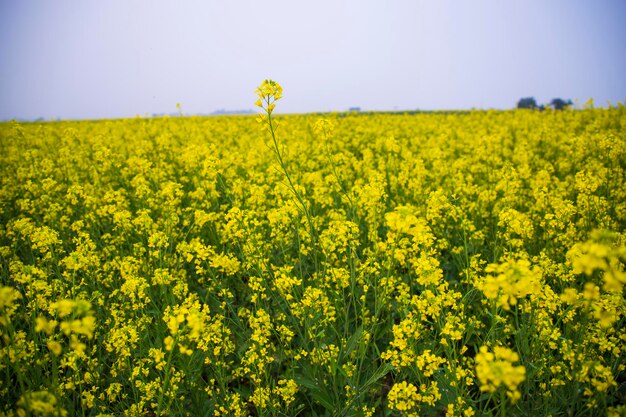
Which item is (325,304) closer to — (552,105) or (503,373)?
(503,373)

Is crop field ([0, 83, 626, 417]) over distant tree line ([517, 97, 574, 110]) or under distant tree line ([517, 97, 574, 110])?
under

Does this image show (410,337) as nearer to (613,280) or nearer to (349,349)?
(349,349)

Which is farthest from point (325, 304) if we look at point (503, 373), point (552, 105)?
point (552, 105)

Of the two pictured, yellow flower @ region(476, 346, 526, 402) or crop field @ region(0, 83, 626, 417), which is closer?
yellow flower @ region(476, 346, 526, 402)

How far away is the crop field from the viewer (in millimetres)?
1889

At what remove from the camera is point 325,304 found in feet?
8.63

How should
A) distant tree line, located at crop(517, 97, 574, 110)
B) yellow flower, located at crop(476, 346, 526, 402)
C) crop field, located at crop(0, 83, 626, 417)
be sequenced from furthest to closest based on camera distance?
distant tree line, located at crop(517, 97, 574, 110), crop field, located at crop(0, 83, 626, 417), yellow flower, located at crop(476, 346, 526, 402)

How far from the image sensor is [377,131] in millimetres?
9570

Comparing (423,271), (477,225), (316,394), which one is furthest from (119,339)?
(477,225)

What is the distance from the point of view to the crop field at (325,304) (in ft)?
6.20

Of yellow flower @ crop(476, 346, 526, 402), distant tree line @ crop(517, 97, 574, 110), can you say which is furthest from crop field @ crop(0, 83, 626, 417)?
distant tree line @ crop(517, 97, 574, 110)

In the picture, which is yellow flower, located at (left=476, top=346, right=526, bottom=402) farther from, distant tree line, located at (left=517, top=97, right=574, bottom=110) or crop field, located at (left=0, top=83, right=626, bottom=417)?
distant tree line, located at (left=517, top=97, right=574, bottom=110)

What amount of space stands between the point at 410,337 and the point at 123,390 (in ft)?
6.83

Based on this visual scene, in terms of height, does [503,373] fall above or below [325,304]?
above
